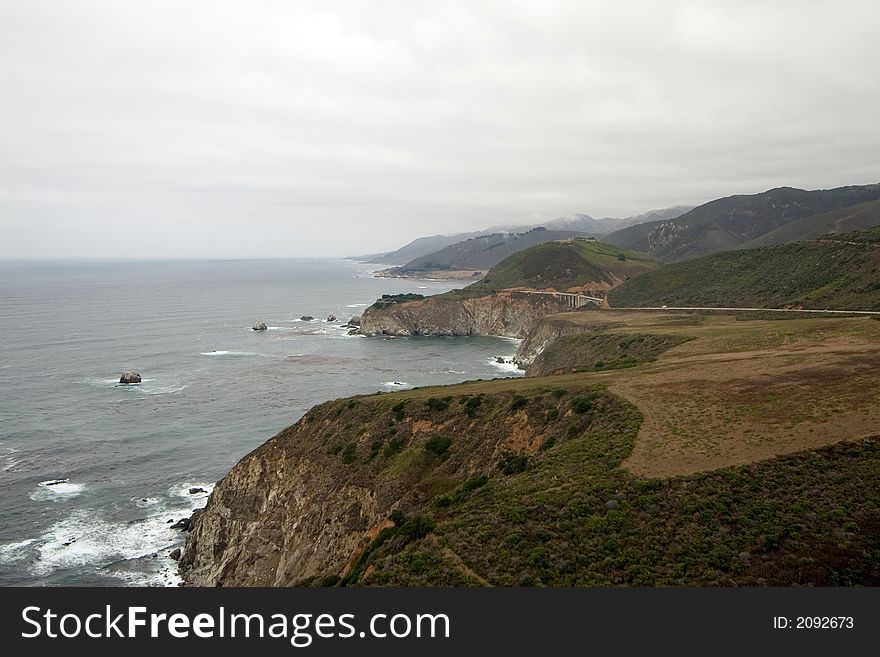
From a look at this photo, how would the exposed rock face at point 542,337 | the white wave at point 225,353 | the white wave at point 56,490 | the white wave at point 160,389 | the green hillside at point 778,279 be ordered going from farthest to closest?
the white wave at point 225,353 < the exposed rock face at point 542,337 < the white wave at point 160,389 < the green hillside at point 778,279 < the white wave at point 56,490

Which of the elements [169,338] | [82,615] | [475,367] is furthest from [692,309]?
[169,338]

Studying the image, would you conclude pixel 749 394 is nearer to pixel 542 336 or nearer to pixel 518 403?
pixel 518 403

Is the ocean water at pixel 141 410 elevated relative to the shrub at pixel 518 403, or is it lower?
lower

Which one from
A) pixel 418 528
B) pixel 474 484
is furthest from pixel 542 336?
pixel 418 528

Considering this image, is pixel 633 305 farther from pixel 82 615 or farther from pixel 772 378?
pixel 82 615

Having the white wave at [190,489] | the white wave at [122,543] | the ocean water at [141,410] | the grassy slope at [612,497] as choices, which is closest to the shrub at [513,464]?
the grassy slope at [612,497]

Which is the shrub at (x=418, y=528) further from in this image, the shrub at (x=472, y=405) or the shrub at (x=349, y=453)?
the shrub at (x=349, y=453)
